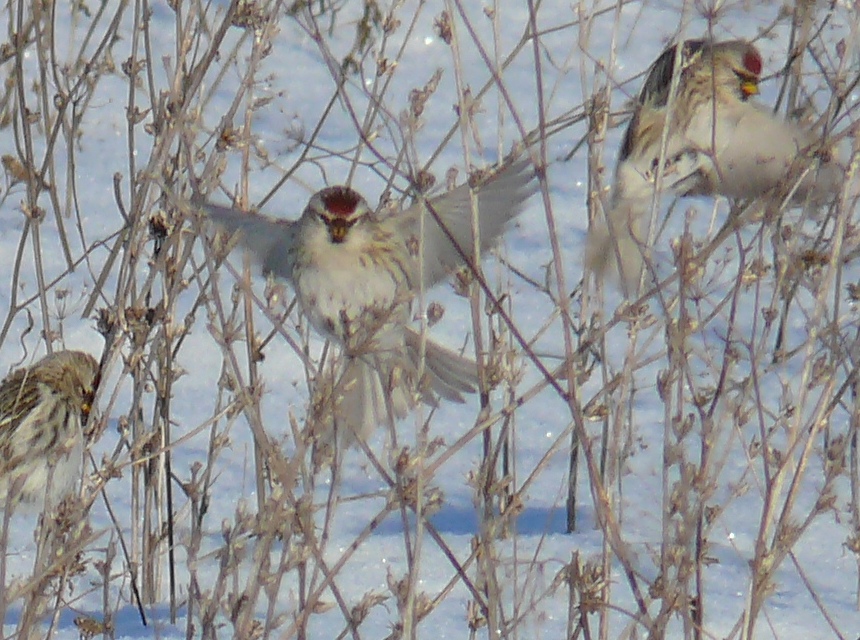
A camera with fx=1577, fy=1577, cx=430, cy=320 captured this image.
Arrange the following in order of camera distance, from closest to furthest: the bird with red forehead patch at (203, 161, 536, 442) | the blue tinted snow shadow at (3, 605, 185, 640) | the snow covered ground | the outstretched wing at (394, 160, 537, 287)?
1. the snow covered ground
2. the outstretched wing at (394, 160, 537, 287)
3. the bird with red forehead patch at (203, 161, 536, 442)
4. the blue tinted snow shadow at (3, 605, 185, 640)

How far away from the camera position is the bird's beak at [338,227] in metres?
3.35

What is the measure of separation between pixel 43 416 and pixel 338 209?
1098mm

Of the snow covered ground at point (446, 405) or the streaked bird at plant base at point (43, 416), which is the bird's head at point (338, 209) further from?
the streaked bird at plant base at point (43, 416)

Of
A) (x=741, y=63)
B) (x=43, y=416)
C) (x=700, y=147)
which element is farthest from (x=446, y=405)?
(x=700, y=147)

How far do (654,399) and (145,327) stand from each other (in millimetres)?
2499

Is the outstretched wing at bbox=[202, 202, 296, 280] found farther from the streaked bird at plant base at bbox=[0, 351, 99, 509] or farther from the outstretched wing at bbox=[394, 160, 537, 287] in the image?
the streaked bird at plant base at bbox=[0, 351, 99, 509]

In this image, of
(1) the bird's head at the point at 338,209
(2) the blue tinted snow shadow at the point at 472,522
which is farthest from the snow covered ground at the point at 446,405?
(1) the bird's head at the point at 338,209

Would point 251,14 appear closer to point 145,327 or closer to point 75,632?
point 145,327

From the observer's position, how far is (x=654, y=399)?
478 centimetres

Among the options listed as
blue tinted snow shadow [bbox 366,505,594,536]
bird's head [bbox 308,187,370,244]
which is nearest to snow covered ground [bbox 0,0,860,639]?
blue tinted snow shadow [bbox 366,505,594,536]

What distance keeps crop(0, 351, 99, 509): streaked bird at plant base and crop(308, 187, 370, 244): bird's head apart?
834 millimetres

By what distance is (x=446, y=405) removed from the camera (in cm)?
476

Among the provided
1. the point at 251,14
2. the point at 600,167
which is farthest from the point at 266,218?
the point at 600,167

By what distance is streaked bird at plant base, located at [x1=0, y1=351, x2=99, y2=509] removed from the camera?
386 cm
